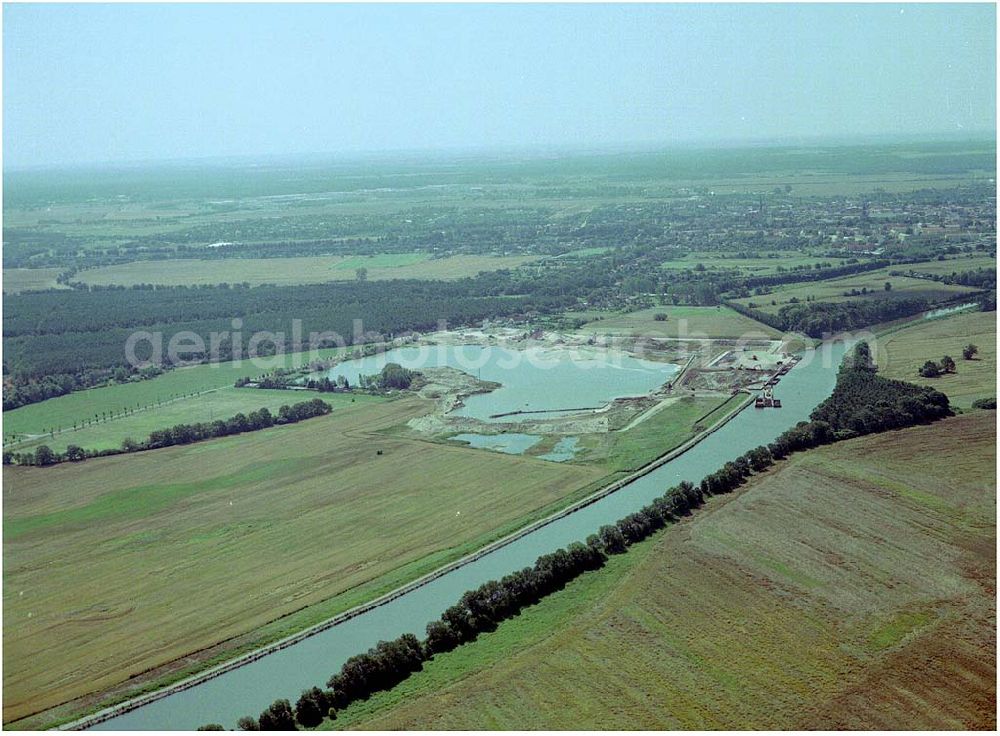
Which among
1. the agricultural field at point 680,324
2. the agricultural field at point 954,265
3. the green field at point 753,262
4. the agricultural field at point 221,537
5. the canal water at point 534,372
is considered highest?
the agricultural field at point 954,265

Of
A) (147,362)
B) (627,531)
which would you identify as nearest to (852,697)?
(627,531)

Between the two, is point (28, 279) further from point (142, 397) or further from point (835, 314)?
point (835, 314)

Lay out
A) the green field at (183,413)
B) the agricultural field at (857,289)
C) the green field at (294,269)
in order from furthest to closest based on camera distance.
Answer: the green field at (294,269) < the agricultural field at (857,289) < the green field at (183,413)

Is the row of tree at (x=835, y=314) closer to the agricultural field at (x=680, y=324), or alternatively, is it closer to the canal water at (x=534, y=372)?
the agricultural field at (x=680, y=324)

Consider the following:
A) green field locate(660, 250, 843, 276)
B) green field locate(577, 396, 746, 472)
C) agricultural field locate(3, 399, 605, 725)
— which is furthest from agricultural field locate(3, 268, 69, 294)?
green field locate(577, 396, 746, 472)

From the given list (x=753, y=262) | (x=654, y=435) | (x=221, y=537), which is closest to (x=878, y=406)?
(x=654, y=435)

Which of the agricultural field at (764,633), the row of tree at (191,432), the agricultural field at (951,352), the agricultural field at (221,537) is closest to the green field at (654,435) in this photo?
the agricultural field at (221,537)
